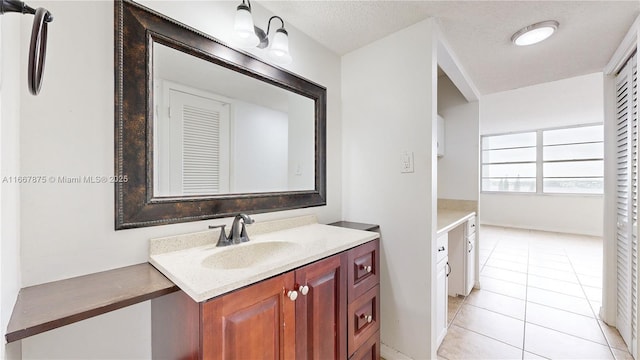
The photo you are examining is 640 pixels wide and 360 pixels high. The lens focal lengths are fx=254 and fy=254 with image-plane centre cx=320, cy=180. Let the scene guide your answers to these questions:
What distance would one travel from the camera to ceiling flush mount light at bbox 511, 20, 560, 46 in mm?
1557

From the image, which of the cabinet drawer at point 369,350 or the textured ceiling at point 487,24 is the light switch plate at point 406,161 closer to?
the textured ceiling at point 487,24

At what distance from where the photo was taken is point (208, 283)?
0.80m

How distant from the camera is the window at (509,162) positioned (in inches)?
229

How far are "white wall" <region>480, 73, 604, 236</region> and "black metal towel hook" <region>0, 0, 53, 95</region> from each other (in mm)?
4450

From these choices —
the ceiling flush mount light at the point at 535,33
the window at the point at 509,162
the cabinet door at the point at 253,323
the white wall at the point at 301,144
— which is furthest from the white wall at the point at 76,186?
the window at the point at 509,162

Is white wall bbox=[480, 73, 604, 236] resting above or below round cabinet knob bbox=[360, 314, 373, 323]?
above

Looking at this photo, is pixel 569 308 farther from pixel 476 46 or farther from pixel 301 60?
pixel 301 60

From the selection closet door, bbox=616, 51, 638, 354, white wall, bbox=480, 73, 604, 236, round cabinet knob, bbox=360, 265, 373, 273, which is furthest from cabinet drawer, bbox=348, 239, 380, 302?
white wall, bbox=480, 73, 604, 236

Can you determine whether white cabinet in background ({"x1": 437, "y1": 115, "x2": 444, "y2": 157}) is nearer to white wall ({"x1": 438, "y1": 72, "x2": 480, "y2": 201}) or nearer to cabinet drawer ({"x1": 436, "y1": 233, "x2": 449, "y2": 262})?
white wall ({"x1": 438, "y1": 72, "x2": 480, "y2": 201})

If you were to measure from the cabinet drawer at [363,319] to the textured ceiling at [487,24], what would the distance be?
1651 millimetres

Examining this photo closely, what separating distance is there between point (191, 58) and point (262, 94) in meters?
0.42

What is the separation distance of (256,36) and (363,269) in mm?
1419

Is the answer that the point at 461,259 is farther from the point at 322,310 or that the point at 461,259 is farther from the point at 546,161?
the point at 546,161

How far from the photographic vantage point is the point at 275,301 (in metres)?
0.95
